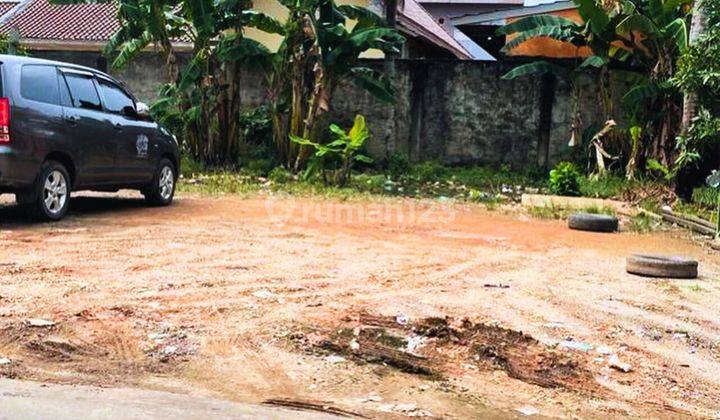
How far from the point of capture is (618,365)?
15.1 feet

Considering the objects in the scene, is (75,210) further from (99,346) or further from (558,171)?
(558,171)

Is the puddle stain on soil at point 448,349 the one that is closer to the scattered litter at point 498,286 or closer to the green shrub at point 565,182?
the scattered litter at point 498,286

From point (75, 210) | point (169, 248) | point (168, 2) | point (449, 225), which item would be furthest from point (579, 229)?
point (168, 2)

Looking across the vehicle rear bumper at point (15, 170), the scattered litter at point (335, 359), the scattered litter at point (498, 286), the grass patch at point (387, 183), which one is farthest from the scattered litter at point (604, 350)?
the grass patch at point (387, 183)

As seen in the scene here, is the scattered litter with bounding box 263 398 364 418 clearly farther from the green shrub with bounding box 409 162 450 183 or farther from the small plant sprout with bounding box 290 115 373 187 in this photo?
the green shrub with bounding box 409 162 450 183

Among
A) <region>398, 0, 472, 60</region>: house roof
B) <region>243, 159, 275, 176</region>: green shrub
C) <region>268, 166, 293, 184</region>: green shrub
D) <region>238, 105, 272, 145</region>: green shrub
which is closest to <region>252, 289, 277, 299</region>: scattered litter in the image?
<region>268, 166, 293, 184</region>: green shrub

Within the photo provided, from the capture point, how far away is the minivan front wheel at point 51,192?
28.6ft

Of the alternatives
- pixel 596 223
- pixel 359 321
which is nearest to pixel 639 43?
pixel 596 223

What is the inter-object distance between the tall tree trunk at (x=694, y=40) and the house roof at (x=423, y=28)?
33.7 feet

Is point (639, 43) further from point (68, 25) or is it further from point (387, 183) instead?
point (68, 25)

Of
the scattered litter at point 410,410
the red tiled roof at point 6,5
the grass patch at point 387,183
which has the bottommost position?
A: the scattered litter at point 410,410

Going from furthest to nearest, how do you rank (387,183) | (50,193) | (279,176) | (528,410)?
(387,183) < (279,176) < (50,193) < (528,410)

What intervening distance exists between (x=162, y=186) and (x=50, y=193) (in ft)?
8.46

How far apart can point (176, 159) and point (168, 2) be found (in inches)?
195
